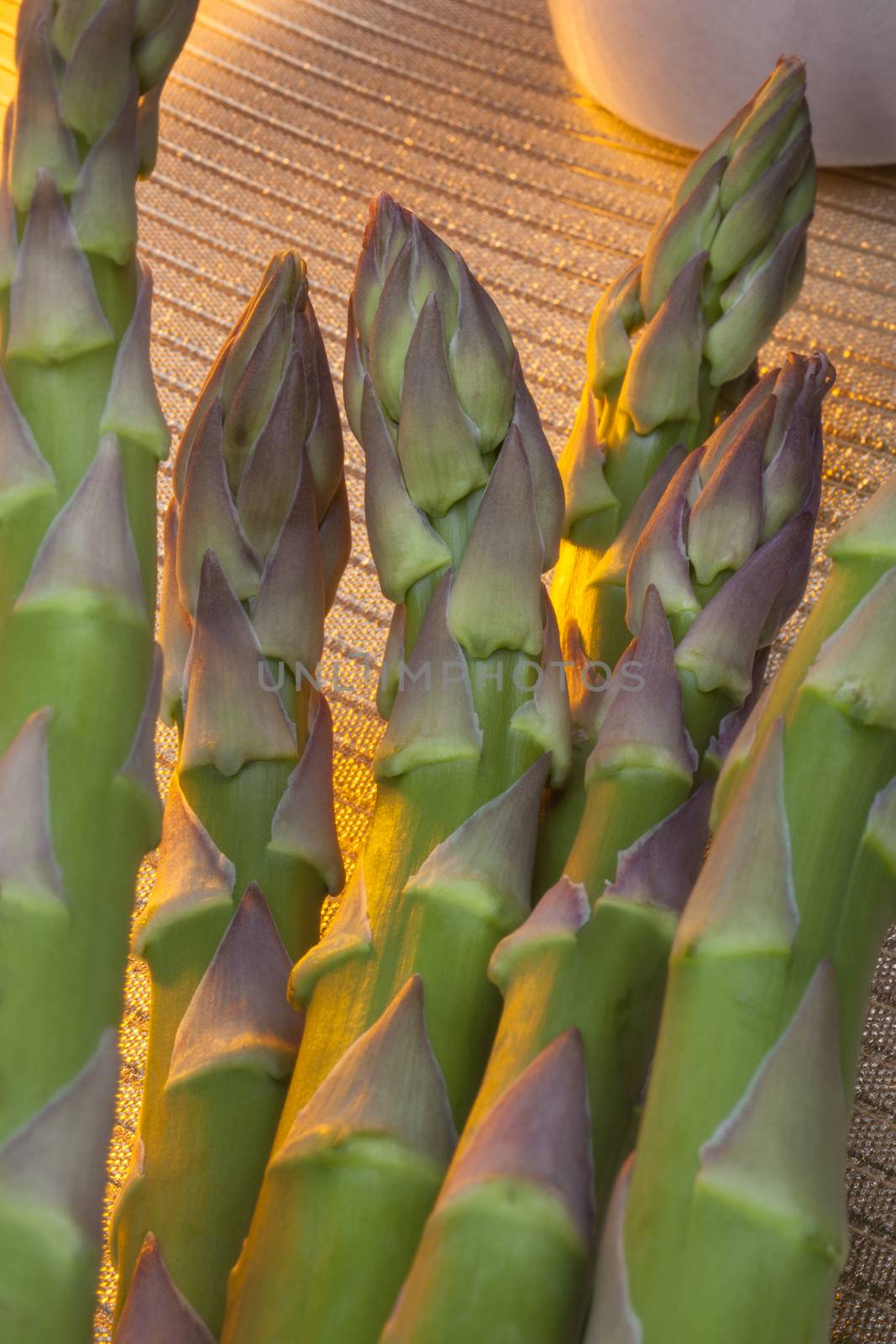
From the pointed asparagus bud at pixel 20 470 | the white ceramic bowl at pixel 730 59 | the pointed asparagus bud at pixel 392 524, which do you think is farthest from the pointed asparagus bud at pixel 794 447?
the white ceramic bowl at pixel 730 59

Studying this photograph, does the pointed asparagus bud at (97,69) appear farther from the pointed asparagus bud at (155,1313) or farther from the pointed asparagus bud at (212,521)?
the pointed asparagus bud at (155,1313)

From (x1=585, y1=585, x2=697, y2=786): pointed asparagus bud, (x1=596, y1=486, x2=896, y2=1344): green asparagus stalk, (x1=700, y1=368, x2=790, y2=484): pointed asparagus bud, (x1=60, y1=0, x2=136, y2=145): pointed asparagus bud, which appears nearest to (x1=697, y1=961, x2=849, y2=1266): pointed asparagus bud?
(x1=596, y1=486, x2=896, y2=1344): green asparagus stalk

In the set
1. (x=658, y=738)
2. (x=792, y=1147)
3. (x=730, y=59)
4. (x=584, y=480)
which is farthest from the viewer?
(x=730, y=59)

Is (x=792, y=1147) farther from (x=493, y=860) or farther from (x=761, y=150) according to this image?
(x=761, y=150)

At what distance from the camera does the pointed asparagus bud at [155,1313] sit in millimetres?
305

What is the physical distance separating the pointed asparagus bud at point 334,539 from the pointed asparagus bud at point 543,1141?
0.66ft

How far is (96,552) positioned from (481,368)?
0.41 ft

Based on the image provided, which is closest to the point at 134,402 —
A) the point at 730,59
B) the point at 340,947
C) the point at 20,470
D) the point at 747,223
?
the point at 20,470

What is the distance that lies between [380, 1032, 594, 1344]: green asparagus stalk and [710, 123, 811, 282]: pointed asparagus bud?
33cm

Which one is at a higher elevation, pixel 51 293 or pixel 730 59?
pixel 730 59

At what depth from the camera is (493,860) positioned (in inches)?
13.8

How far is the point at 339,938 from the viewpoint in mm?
347

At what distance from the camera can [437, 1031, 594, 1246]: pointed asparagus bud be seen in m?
0.28

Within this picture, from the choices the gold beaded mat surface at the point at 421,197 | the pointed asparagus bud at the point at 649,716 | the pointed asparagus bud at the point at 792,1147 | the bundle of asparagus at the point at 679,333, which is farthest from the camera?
the gold beaded mat surface at the point at 421,197
